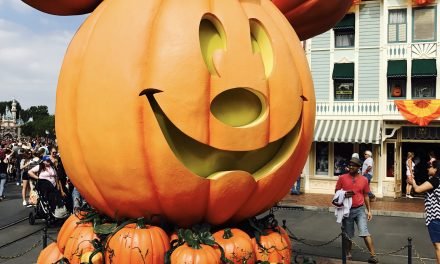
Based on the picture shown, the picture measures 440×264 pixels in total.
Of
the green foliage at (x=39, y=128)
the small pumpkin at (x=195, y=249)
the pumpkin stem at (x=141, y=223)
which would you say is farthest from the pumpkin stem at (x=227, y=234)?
the green foliage at (x=39, y=128)

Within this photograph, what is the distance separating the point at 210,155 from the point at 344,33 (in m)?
15.1

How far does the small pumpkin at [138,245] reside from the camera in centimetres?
343

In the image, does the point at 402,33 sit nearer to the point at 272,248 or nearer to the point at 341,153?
the point at 341,153

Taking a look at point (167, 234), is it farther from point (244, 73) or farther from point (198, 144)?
point (244, 73)

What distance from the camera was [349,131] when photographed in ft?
53.8

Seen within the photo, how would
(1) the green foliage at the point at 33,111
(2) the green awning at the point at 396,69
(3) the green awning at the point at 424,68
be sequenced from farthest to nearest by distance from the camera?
(1) the green foliage at the point at 33,111, (2) the green awning at the point at 396,69, (3) the green awning at the point at 424,68

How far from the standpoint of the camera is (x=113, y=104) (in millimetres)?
3453

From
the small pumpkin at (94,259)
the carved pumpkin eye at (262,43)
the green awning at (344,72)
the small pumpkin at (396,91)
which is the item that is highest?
the green awning at (344,72)

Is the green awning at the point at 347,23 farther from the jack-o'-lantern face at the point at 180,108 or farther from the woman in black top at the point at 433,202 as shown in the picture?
the jack-o'-lantern face at the point at 180,108

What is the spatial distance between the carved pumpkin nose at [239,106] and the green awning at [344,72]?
13824 millimetres

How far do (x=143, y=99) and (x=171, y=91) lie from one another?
23 cm

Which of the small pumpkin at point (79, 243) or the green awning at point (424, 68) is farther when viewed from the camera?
the green awning at point (424, 68)

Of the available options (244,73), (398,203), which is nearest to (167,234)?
(244,73)

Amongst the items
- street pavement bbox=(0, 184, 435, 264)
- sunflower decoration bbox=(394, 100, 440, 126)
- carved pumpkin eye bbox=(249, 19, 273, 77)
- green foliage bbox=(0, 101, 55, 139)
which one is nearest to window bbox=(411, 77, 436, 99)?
sunflower decoration bbox=(394, 100, 440, 126)
